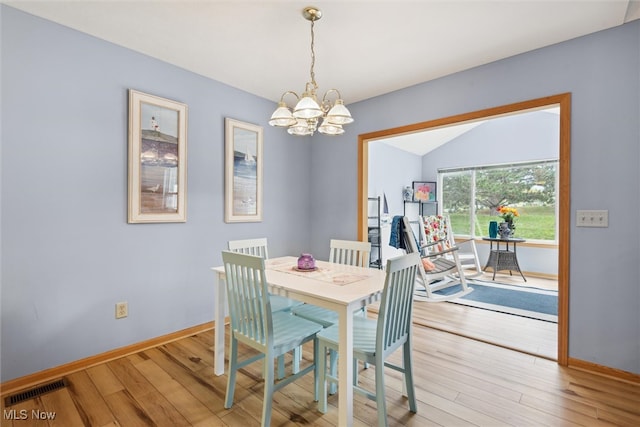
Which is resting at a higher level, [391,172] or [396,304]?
[391,172]

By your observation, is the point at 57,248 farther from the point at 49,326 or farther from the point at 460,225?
the point at 460,225

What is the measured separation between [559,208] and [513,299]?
205 centimetres

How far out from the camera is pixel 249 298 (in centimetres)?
167

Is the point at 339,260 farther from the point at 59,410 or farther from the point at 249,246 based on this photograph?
the point at 59,410

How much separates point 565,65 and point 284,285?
2622 mm

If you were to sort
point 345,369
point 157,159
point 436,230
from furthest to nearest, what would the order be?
point 436,230
point 157,159
point 345,369

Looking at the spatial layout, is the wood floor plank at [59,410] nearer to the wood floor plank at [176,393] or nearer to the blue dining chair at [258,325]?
the wood floor plank at [176,393]

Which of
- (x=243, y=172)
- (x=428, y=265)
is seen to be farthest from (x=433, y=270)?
(x=243, y=172)

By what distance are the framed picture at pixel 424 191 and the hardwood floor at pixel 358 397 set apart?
416cm

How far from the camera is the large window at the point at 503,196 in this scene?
5246 mm

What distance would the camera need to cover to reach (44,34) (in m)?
2.05

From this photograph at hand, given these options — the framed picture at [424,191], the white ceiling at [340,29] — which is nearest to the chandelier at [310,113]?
the white ceiling at [340,29]

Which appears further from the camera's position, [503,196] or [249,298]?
[503,196]

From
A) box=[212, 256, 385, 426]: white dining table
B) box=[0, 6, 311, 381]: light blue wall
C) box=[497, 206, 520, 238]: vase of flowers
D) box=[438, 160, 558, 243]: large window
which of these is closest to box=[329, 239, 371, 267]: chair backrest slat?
box=[212, 256, 385, 426]: white dining table
